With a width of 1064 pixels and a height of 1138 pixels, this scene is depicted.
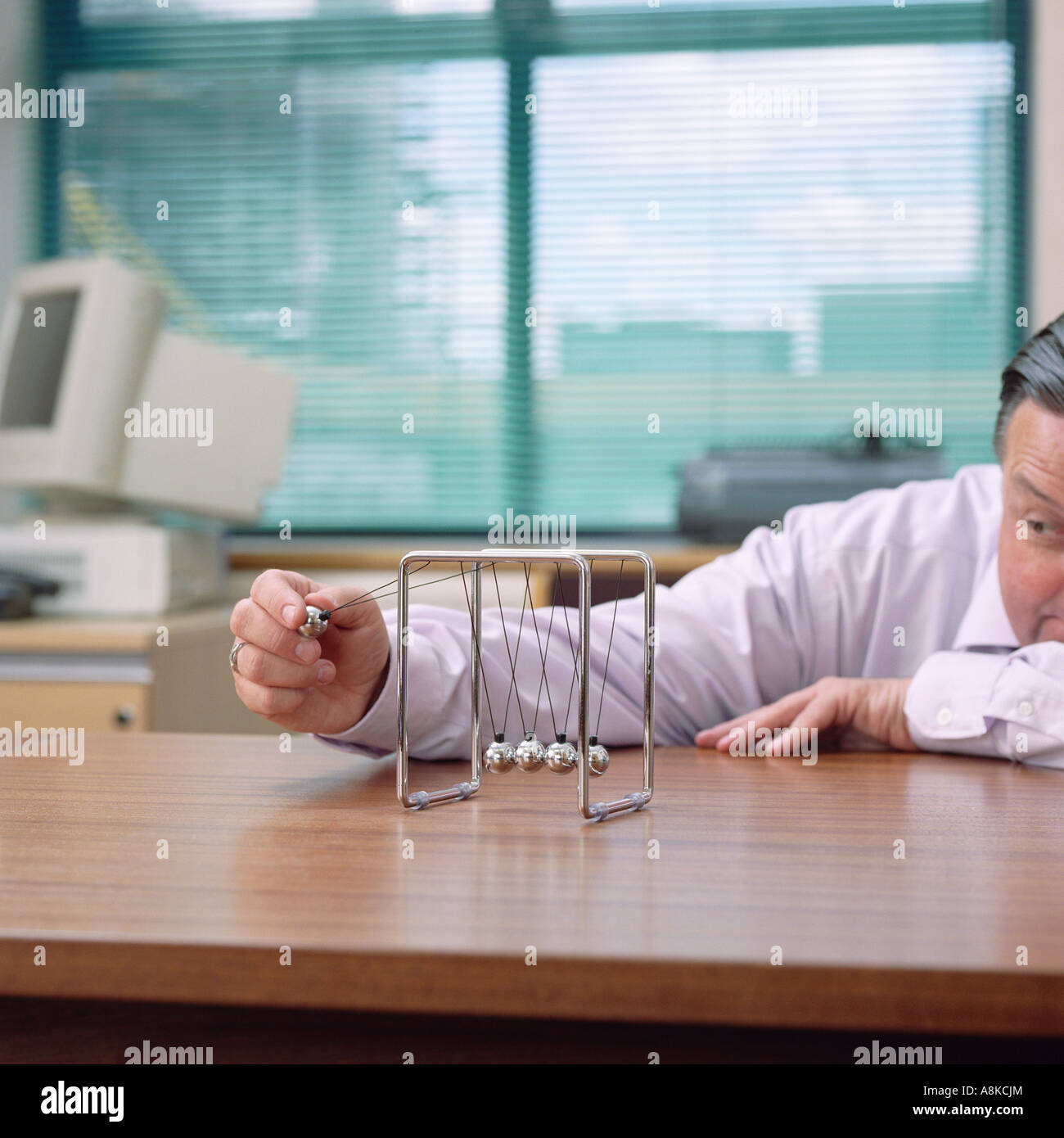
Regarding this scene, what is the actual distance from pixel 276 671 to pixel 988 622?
787 millimetres

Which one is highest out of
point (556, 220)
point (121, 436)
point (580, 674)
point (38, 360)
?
point (556, 220)

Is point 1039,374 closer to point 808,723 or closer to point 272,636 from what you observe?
point 808,723

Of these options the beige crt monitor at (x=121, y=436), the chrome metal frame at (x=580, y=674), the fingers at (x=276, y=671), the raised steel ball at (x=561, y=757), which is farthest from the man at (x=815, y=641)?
the beige crt monitor at (x=121, y=436)

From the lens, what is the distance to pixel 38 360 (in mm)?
2545

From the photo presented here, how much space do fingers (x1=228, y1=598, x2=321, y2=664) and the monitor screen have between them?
1.81 meters

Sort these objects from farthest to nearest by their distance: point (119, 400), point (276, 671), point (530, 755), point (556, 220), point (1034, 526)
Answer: point (556, 220), point (119, 400), point (1034, 526), point (276, 671), point (530, 755)

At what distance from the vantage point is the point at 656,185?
3.17 metres

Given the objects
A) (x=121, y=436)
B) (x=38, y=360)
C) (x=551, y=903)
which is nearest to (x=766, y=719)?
(x=551, y=903)

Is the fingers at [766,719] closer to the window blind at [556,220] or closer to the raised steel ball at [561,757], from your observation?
the raised steel ball at [561,757]

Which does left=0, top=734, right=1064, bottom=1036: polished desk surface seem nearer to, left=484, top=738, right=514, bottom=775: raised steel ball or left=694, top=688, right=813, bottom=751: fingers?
left=484, top=738, right=514, bottom=775: raised steel ball

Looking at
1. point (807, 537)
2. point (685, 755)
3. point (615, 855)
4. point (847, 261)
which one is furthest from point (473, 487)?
point (615, 855)

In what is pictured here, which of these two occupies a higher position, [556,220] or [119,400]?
[556,220]

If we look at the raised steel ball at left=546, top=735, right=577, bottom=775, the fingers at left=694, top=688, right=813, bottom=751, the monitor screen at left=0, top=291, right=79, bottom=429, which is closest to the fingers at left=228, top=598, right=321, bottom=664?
the raised steel ball at left=546, top=735, right=577, bottom=775

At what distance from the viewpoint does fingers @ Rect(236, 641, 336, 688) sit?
911 millimetres
